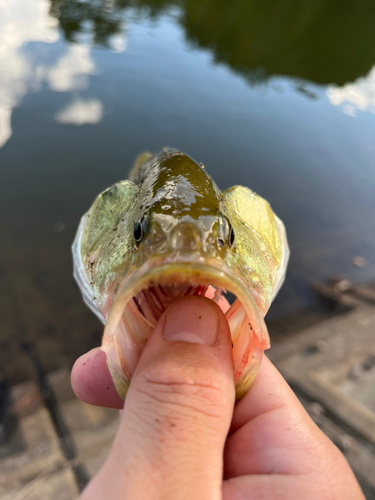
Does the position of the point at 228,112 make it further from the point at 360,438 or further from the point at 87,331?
the point at 360,438

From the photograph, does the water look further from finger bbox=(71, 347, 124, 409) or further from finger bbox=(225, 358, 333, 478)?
finger bbox=(225, 358, 333, 478)

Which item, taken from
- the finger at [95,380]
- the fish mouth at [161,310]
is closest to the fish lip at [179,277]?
the fish mouth at [161,310]

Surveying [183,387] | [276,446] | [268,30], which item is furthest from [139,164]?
[268,30]

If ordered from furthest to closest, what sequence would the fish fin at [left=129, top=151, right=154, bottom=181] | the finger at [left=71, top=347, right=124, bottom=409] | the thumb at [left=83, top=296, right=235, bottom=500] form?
the fish fin at [left=129, top=151, right=154, bottom=181]
the finger at [left=71, top=347, right=124, bottom=409]
the thumb at [left=83, top=296, right=235, bottom=500]

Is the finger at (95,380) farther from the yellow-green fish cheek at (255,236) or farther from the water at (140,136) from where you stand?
the water at (140,136)

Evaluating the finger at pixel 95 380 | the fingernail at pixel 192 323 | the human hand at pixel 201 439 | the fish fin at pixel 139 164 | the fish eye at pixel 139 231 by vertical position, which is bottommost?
the finger at pixel 95 380

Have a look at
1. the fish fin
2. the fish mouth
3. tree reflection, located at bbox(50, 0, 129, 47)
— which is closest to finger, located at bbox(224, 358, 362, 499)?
the fish mouth

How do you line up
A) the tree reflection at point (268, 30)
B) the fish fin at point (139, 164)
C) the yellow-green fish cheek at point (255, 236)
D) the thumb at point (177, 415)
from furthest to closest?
1. the tree reflection at point (268, 30)
2. the fish fin at point (139, 164)
3. the yellow-green fish cheek at point (255, 236)
4. the thumb at point (177, 415)

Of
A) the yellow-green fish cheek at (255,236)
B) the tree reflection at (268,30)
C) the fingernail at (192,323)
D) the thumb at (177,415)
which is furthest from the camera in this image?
the tree reflection at (268,30)
